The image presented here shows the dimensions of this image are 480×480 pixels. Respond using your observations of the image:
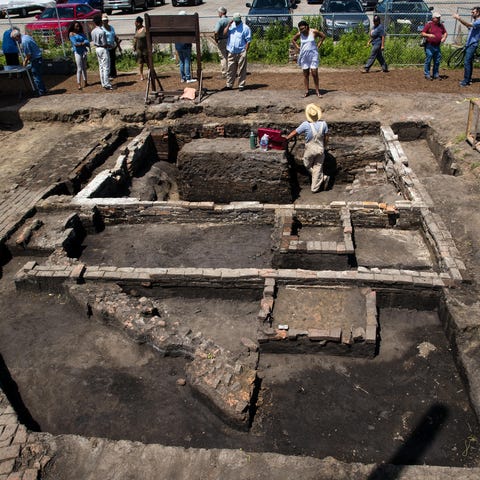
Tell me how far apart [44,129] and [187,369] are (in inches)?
357

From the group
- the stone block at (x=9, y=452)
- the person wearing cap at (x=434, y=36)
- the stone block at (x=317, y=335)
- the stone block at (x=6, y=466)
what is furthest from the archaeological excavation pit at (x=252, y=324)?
the person wearing cap at (x=434, y=36)

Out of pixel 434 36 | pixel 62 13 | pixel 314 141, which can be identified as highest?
pixel 62 13

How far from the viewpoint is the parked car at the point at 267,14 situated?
53.7ft

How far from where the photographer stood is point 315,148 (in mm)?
9336

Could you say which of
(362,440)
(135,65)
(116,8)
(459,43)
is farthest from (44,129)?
(116,8)

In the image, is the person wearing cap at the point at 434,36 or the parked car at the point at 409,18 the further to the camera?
the parked car at the point at 409,18

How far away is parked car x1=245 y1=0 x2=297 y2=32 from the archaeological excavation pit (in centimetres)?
971

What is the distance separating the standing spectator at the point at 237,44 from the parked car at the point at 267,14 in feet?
13.4

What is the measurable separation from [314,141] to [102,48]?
701 cm

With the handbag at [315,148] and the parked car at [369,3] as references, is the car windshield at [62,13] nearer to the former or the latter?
the parked car at [369,3]

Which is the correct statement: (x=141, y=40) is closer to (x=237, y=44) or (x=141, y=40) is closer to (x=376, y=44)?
(x=237, y=44)

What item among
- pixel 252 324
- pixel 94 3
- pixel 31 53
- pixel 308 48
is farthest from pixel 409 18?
pixel 94 3

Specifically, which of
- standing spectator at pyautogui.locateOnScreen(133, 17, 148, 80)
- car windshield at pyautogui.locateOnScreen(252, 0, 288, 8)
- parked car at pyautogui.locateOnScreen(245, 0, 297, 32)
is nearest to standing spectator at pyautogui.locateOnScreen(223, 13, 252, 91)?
standing spectator at pyautogui.locateOnScreen(133, 17, 148, 80)

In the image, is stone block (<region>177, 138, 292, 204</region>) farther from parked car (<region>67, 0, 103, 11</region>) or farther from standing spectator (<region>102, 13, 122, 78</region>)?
parked car (<region>67, 0, 103, 11</region>)
